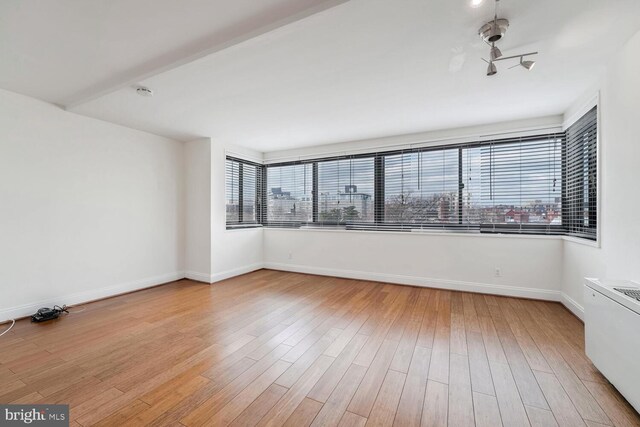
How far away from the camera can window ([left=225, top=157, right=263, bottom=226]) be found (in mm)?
4961

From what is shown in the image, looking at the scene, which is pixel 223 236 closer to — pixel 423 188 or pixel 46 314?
pixel 46 314

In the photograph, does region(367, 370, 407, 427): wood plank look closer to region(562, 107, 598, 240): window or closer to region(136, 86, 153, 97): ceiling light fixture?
region(562, 107, 598, 240): window

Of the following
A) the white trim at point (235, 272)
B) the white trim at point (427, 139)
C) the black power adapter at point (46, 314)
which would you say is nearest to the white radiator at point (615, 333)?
the white trim at point (427, 139)

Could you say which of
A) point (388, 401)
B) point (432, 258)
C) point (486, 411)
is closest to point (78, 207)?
point (388, 401)

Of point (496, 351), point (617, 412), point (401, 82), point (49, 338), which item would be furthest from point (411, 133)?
point (49, 338)

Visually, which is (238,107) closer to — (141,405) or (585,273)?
(141,405)

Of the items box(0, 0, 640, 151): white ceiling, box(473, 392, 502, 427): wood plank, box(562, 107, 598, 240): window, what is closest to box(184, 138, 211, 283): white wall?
box(0, 0, 640, 151): white ceiling

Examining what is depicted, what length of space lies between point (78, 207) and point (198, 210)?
5.08 feet

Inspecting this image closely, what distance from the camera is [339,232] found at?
4.90 metres

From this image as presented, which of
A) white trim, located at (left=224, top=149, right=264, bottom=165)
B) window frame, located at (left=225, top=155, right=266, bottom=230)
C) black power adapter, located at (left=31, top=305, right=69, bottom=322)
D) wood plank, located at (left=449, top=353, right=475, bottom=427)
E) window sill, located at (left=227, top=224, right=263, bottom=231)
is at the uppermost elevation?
white trim, located at (left=224, top=149, right=264, bottom=165)

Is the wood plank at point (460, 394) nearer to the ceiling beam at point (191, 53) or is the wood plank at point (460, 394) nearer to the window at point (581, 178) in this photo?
the window at point (581, 178)

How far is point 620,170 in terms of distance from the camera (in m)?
2.27

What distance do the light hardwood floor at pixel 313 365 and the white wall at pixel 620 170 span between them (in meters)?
0.80

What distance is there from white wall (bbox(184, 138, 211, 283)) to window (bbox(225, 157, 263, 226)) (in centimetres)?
41
